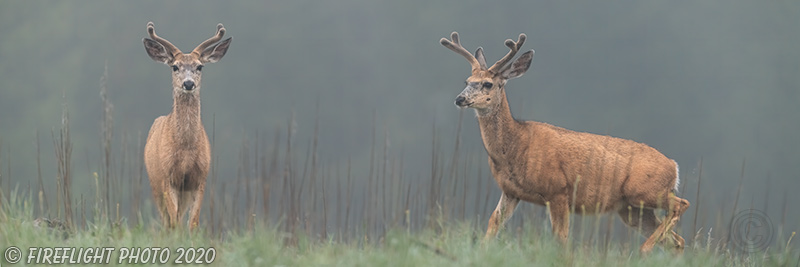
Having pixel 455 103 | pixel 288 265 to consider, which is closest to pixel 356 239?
pixel 288 265

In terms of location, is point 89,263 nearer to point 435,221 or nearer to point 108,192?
point 108,192

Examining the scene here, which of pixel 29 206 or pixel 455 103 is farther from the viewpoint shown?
pixel 455 103

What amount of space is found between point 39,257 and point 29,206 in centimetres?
104

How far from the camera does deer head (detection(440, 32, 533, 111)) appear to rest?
25.0 ft

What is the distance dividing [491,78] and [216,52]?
2413 mm

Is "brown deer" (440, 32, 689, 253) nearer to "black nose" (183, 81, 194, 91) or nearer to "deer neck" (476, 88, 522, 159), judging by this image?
"deer neck" (476, 88, 522, 159)

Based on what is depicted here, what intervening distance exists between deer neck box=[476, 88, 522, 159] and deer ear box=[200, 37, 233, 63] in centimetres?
227

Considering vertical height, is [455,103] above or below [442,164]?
above

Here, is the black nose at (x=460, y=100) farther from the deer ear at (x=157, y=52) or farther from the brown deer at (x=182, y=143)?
the deer ear at (x=157, y=52)

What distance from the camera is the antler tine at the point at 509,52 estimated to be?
25.6ft

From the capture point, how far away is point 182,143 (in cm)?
783

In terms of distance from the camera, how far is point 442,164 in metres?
6.79

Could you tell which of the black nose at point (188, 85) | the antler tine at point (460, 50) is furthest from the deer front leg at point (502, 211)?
the black nose at point (188, 85)

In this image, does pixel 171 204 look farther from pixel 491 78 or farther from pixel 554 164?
pixel 554 164
